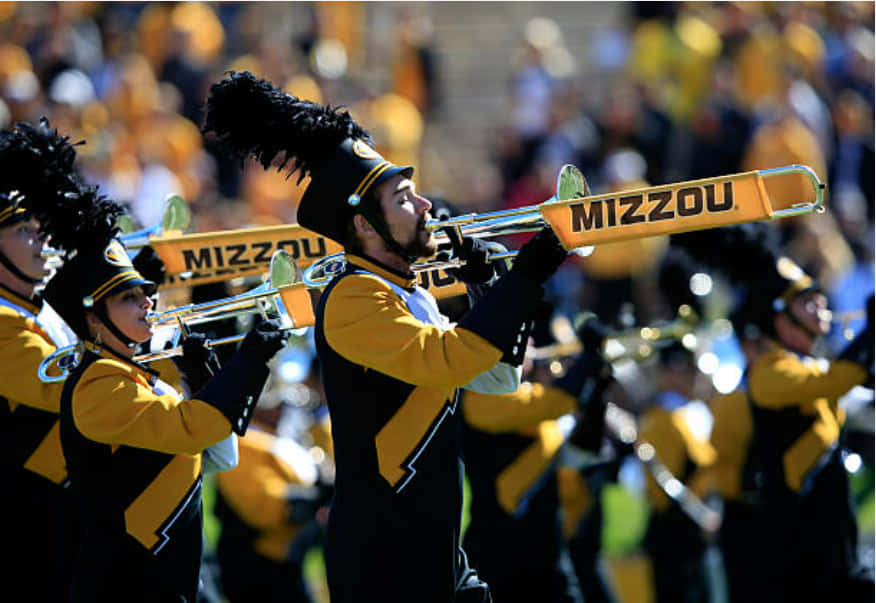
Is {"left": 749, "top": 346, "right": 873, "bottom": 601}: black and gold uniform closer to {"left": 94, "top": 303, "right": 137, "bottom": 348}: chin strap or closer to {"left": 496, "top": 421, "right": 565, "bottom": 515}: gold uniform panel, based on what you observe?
{"left": 496, "top": 421, "right": 565, "bottom": 515}: gold uniform panel

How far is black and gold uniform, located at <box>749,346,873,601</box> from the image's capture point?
7039mm

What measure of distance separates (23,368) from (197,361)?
658 mm

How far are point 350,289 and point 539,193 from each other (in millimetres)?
8556

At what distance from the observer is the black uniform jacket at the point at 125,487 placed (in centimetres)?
522

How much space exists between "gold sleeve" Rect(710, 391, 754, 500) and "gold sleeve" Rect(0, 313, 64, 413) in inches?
126

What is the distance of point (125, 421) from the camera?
519 centimetres

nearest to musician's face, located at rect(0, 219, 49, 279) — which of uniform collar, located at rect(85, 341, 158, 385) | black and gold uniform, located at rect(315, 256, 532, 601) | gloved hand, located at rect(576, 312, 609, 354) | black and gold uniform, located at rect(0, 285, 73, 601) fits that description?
black and gold uniform, located at rect(0, 285, 73, 601)

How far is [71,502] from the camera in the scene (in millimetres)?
6098

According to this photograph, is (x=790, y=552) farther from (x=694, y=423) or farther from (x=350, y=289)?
(x=350, y=289)

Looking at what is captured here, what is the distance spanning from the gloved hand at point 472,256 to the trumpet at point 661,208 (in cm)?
29

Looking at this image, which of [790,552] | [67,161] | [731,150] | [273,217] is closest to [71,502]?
[67,161]

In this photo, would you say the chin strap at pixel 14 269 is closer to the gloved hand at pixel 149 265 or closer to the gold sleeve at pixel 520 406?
the gloved hand at pixel 149 265

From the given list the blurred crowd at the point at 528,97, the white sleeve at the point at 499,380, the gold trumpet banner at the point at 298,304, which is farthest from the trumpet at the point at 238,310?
the blurred crowd at the point at 528,97

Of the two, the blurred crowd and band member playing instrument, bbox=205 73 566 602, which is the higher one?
the blurred crowd
